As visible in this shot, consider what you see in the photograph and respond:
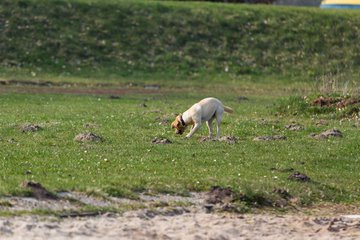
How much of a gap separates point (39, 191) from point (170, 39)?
36.4 m

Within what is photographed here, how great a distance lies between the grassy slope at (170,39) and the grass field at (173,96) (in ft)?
0.31

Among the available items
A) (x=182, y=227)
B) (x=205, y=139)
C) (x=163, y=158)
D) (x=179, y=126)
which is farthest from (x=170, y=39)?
(x=182, y=227)

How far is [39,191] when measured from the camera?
1536 centimetres

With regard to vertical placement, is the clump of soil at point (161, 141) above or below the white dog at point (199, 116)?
below

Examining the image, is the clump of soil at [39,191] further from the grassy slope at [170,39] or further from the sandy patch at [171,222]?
the grassy slope at [170,39]

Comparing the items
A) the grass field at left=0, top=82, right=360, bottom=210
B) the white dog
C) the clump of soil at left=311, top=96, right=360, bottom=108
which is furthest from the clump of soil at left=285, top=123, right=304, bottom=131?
the clump of soil at left=311, top=96, right=360, bottom=108

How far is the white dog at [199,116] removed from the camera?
75.2ft

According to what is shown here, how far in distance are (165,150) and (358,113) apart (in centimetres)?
998

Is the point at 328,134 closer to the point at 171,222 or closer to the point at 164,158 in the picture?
the point at 164,158

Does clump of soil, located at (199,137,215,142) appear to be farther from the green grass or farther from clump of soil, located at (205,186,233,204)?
clump of soil, located at (205,186,233,204)

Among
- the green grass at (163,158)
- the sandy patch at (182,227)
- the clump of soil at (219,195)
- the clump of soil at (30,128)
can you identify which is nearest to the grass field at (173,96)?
the green grass at (163,158)

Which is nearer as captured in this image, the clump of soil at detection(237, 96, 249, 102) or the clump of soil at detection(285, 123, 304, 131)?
the clump of soil at detection(285, 123, 304, 131)

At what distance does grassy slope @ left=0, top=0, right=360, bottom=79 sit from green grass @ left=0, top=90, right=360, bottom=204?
1888cm

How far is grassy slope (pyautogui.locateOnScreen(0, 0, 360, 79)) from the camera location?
47000 millimetres
